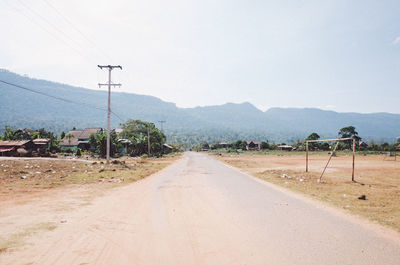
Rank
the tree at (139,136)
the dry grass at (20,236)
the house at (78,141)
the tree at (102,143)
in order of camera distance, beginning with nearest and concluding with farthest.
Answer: the dry grass at (20,236) < the tree at (102,143) < the tree at (139,136) < the house at (78,141)

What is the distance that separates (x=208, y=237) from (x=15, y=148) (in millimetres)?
37858

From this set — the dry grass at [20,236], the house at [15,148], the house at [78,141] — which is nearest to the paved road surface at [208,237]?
the dry grass at [20,236]

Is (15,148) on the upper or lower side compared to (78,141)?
upper

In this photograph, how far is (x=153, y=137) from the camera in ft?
186

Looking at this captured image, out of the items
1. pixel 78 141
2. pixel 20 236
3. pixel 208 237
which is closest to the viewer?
pixel 20 236

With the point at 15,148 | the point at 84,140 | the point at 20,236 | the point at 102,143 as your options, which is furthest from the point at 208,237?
the point at 84,140

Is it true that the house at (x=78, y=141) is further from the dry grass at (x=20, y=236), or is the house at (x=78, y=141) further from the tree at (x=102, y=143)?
the dry grass at (x=20, y=236)

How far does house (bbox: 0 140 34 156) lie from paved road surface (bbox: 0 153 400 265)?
90.3ft

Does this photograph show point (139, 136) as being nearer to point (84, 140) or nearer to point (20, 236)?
point (84, 140)

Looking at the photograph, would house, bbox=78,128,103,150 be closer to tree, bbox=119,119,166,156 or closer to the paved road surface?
tree, bbox=119,119,166,156

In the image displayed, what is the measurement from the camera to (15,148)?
32.4m

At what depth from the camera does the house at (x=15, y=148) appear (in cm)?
2846

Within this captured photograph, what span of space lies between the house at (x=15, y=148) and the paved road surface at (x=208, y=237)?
2752 centimetres

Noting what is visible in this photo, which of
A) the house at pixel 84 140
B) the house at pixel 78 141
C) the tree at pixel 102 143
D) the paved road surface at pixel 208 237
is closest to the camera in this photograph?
the paved road surface at pixel 208 237
